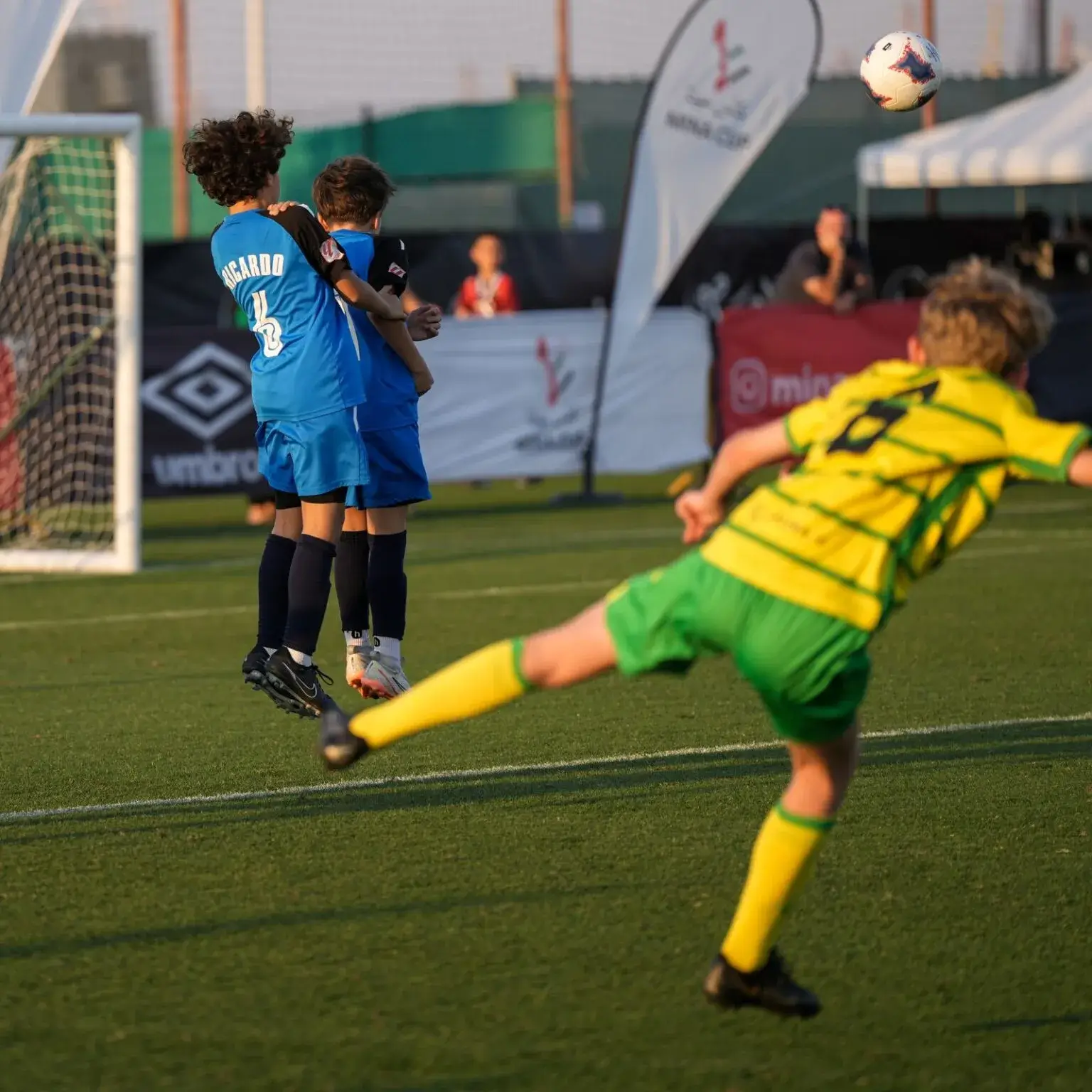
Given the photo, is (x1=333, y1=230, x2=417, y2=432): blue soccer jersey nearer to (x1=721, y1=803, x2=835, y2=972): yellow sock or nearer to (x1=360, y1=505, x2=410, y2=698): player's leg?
(x1=360, y1=505, x2=410, y2=698): player's leg

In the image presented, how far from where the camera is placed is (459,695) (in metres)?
3.87

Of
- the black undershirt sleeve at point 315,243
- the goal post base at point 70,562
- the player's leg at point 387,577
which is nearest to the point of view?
the black undershirt sleeve at point 315,243

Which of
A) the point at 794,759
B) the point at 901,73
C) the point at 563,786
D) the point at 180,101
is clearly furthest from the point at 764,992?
the point at 180,101

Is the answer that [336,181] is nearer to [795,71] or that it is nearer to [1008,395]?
[1008,395]

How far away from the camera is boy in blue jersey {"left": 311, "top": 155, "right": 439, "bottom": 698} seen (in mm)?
6527

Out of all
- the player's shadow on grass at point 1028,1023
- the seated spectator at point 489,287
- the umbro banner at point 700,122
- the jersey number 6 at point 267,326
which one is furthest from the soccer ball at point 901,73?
the seated spectator at point 489,287

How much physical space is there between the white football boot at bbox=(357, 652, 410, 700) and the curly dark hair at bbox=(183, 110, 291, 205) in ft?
5.06

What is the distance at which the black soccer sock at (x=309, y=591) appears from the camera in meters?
6.44

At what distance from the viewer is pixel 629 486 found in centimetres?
1719

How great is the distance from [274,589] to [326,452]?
23.0 inches

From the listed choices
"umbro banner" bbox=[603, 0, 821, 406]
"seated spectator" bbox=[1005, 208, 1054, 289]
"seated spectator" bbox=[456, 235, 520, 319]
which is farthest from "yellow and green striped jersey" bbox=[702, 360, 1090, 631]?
"seated spectator" bbox=[1005, 208, 1054, 289]

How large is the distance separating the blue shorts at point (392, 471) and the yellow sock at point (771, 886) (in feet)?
9.98

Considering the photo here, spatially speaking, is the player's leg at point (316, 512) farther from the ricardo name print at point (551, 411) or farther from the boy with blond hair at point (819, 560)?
the ricardo name print at point (551, 411)

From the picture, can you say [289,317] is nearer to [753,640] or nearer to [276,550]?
[276,550]
